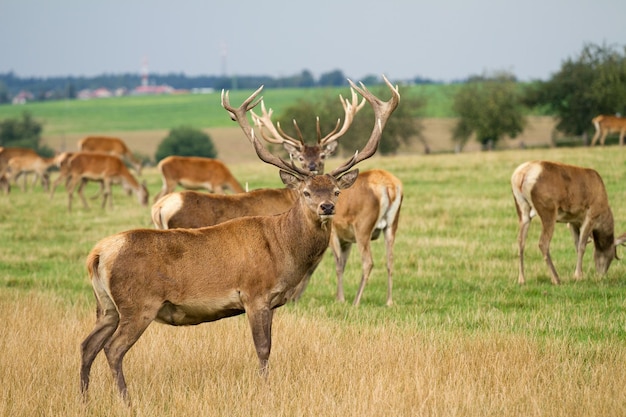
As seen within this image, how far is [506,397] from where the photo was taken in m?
6.41

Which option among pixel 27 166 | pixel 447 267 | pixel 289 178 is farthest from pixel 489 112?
pixel 289 178

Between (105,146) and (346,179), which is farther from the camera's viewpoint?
(105,146)

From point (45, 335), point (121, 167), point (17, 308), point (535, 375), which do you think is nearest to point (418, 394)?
point (535, 375)

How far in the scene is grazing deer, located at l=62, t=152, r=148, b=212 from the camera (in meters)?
24.4

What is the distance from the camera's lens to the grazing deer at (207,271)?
21.5ft

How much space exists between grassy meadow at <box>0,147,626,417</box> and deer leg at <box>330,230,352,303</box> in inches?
11.5

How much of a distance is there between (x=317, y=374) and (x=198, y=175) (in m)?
14.1

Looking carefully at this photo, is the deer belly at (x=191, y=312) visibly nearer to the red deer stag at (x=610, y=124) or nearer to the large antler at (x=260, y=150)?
the large antler at (x=260, y=150)

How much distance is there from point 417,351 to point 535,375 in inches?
38.8

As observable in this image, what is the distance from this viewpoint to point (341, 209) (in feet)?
36.5

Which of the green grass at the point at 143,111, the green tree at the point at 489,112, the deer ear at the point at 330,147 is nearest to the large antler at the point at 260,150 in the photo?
the deer ear at the point at 330,147

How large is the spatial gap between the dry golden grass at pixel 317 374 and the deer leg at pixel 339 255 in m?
2.00

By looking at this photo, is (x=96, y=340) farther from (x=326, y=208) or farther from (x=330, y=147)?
(x=330, y=147)

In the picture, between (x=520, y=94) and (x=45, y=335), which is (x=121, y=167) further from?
(x=520, y=94)
